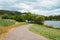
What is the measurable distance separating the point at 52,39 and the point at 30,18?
8962 centimetres

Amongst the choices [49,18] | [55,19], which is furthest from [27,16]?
[49,18]

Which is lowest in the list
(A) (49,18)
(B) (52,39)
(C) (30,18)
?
(A) (49,18)

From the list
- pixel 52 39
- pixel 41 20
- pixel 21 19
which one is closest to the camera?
pixel 52 39

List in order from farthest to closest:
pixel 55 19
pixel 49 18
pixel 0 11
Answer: pixel 49 18 → pixel 55 19 → pixel 0 11

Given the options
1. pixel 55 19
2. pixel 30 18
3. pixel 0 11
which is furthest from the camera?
pixel 55 19

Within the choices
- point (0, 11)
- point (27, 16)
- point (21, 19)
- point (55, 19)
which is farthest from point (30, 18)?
point (55, 19)

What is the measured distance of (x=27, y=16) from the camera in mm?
109312

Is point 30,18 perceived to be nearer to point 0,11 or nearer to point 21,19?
point 21,19

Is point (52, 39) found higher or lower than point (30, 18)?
higher

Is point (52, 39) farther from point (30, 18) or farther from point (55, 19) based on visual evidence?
point (55, 19)

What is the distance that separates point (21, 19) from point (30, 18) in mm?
14526

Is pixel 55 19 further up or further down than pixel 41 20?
further down

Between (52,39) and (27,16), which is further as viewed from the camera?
(27,16)

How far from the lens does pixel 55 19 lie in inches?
6929
